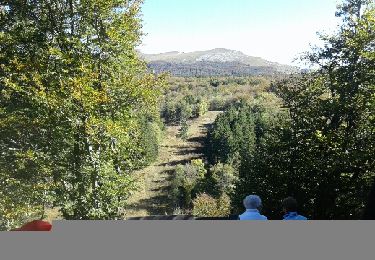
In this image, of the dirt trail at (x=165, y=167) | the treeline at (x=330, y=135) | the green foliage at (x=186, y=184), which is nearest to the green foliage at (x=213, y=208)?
the dirt trail at (x=165, y=167)

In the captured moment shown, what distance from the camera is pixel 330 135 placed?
55.2 feet

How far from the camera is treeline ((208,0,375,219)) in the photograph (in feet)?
52.9

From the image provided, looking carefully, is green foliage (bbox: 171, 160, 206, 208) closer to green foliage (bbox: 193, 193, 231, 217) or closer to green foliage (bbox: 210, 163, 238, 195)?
green foliage (bbox: 210, 163, 238, 195)

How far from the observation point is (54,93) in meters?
13.7

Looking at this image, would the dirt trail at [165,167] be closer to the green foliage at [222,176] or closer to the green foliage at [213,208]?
the green foliage at [213,208]

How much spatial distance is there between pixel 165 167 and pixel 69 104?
7839 centimetres

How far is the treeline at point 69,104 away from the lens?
13.9m

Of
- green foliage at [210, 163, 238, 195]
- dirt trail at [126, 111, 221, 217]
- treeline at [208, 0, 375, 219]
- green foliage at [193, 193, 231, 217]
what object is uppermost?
treeline at [208, 0, 375, 219]

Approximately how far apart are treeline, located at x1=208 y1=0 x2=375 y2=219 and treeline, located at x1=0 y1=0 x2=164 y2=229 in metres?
7.13

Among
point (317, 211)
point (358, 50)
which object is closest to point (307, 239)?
point (317, 211)

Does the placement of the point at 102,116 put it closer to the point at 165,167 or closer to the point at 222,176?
the point at 222,176

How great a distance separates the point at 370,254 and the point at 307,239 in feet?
0.63

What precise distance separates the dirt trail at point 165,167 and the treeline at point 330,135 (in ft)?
93.8

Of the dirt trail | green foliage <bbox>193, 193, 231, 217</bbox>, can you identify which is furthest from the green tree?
the dirt trail
